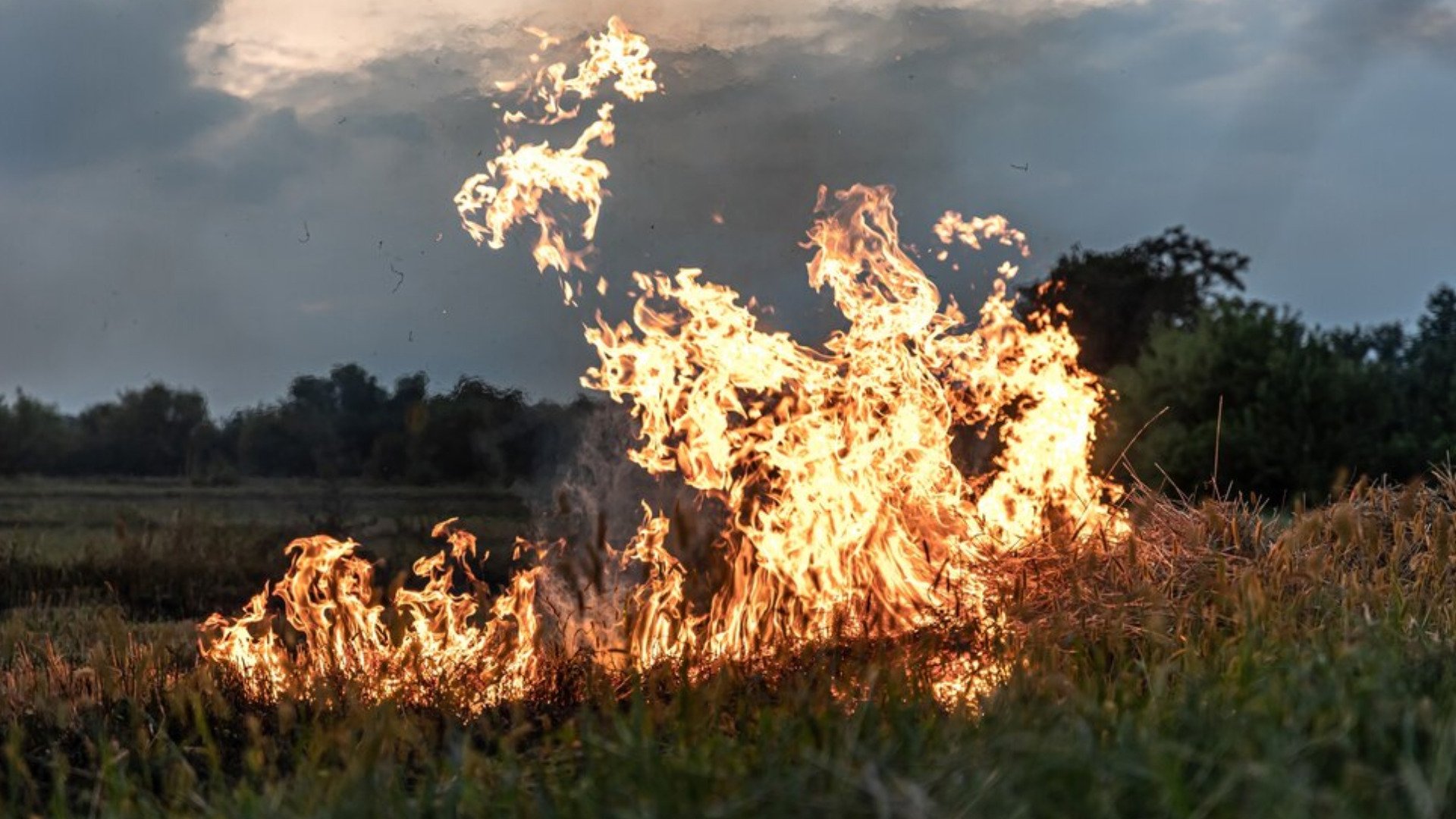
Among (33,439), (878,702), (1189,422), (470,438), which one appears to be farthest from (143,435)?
(878,702)

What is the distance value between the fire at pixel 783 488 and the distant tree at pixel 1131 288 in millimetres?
25242

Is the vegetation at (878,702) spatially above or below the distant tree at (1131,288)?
below

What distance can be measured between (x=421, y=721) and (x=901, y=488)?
3.45m

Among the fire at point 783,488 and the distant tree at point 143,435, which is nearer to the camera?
the fire at point 783,488

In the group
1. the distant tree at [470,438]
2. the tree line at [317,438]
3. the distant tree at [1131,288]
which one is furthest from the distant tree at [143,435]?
the distant tree at [1131,288]

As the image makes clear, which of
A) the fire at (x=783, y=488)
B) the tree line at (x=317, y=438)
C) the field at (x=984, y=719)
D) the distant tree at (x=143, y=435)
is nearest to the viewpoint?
the field at (x=984, y=719)

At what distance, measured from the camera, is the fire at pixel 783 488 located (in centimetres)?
898

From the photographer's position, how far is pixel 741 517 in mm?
9562

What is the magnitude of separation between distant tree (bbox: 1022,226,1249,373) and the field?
24752mm

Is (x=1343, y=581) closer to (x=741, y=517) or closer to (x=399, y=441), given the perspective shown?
(x=741, y=517)

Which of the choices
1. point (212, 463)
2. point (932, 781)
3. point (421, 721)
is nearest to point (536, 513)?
point (421, 721)

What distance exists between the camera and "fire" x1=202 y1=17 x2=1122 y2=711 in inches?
354

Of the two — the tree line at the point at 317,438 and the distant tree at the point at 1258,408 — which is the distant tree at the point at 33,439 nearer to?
the tree line at the point at 317,438

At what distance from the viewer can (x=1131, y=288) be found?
120 ft
